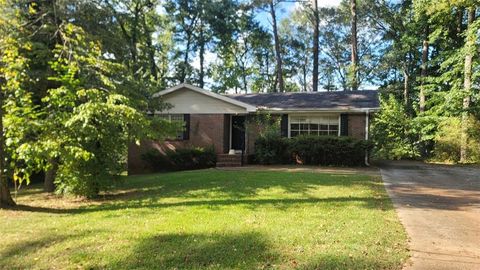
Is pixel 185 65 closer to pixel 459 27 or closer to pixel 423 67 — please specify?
pixel 423 67

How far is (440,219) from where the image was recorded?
6207 millimetres

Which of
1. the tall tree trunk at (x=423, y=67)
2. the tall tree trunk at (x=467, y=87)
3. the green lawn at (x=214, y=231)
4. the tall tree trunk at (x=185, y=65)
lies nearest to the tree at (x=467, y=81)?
the tall tree trunk at (x=467, y=87)

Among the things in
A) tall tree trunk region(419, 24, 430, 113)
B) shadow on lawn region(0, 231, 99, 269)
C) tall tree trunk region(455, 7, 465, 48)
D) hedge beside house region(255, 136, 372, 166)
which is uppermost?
tall tree trunk region(455, 7, 465, 48)

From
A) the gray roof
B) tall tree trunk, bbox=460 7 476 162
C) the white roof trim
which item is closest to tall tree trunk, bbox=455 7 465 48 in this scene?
tall tree trunk, bbox=460 7 476 162

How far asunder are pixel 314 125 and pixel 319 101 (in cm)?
141

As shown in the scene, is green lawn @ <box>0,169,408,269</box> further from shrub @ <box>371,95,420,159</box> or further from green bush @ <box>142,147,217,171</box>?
shrub @ <box>371,95,420,159</box>

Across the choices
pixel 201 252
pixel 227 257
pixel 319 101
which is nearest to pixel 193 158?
pixel 319 101

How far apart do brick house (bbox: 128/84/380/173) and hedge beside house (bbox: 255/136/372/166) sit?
129 centimetres

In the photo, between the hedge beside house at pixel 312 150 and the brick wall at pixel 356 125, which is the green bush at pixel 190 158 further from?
the brick wall at pixel 356 125

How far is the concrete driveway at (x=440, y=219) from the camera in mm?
4350

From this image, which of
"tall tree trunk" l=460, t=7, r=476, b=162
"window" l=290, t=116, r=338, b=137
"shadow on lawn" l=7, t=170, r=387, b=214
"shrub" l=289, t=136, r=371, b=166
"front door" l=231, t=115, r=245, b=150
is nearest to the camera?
"shadow on lawn" l=7, t=170, r=387, b=214

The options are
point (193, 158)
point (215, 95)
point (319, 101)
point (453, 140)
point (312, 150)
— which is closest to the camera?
point (312, 150)

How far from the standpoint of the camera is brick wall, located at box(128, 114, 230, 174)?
17.2m

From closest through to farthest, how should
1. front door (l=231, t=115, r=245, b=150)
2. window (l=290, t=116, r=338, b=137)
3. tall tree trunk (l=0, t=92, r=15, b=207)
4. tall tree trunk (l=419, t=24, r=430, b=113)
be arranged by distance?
tall tree trunk (l=0, t=92, r=15, b=207)
window (l=290, t=116, r=338, b=137)
front door (l=231, t=115, r=245, b=150)
tall tree trunk (l=419, t=24, r=430, b=113)
